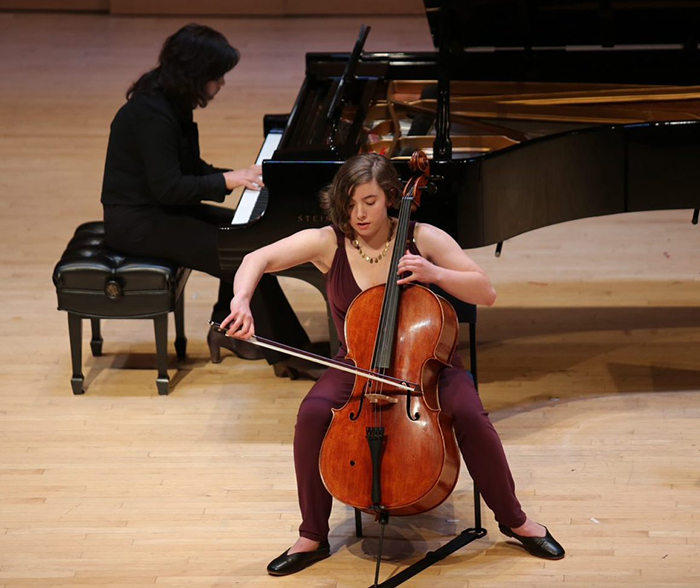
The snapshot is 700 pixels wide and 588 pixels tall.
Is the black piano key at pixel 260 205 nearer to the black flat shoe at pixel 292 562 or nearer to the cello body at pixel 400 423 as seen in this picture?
the cello body at pixel 400 423

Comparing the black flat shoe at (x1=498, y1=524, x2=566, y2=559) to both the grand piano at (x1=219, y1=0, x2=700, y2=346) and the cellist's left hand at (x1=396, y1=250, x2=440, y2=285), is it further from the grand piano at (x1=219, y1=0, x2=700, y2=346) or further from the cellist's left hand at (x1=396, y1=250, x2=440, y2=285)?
the grand piano at (x1=219, y1=0, x2=700, y2=346)

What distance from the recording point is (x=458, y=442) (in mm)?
3195

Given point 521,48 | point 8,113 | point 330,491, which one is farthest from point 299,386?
point 8,113

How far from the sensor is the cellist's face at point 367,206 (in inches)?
128

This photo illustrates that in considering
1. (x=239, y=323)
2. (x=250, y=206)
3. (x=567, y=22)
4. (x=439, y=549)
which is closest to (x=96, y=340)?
(x=250, y=206)

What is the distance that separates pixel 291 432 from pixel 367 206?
1101 mm

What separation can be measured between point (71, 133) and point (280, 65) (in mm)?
1771

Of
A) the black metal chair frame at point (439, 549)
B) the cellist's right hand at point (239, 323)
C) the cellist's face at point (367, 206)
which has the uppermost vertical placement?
the cellist's face at point (367, 206)

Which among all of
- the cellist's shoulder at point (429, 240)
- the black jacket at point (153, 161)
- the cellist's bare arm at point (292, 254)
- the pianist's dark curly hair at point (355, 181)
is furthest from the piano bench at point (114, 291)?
the cellist's shoulder at point (429, 240)

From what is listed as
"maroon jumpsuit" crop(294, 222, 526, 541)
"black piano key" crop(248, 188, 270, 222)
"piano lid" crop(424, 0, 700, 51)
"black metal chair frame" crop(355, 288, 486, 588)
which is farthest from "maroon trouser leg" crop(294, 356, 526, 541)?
"piano lid" crop(424, 0, 700, 51)

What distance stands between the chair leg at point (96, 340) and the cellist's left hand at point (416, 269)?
1.90 metres

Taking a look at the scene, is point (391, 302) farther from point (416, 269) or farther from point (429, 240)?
point (429, 240)

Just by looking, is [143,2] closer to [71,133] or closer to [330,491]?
[71,133]

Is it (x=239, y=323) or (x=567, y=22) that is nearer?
(x=239, y=323)
